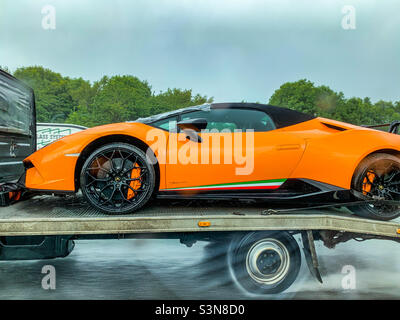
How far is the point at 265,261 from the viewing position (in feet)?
11.6

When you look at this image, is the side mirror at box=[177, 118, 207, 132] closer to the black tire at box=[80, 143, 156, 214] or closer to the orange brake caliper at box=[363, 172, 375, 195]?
the black tire at box=[80, 143, 156, 214]

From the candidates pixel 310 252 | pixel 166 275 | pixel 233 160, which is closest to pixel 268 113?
pixel 233 160

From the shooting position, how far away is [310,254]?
3.51 m

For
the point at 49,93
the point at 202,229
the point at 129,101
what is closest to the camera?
the point at 202,229

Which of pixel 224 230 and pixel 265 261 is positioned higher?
pixel 224 230

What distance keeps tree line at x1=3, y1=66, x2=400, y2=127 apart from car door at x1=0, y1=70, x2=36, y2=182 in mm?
30028

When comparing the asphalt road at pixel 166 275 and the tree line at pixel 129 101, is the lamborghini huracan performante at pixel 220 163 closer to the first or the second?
the asphalt road at pixel 166 275

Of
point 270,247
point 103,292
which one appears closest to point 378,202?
point 270,247

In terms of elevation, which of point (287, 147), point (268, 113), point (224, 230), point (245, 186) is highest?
point (268, 113)

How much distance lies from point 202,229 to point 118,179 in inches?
36.8

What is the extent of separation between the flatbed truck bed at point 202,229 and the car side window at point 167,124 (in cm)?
A: 80

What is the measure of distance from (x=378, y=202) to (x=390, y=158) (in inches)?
18.3

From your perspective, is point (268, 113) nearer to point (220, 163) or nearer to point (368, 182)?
point (220, 163)
